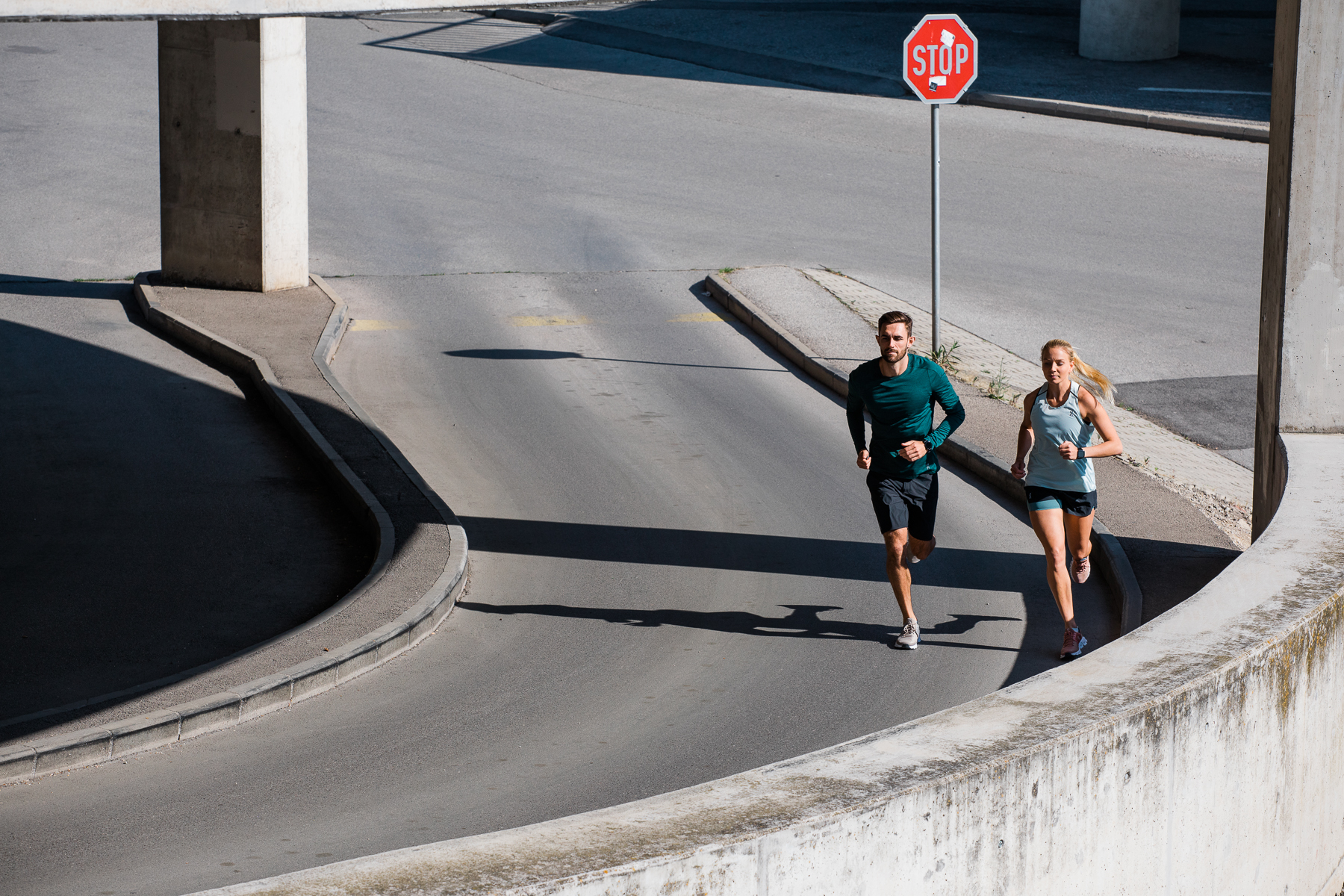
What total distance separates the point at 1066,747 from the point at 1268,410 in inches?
220

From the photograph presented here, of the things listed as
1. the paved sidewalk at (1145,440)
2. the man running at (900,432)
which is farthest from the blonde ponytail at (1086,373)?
the paved sidewalk at (1145,440)

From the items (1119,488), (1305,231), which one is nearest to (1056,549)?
(1305,231)

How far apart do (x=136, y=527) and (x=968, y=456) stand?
7208mm

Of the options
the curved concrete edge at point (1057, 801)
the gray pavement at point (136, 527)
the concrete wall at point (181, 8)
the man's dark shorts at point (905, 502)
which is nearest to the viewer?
the curved concrete edge at point (1057, 801)

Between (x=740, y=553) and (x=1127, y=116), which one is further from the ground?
(x=1127, y=116)

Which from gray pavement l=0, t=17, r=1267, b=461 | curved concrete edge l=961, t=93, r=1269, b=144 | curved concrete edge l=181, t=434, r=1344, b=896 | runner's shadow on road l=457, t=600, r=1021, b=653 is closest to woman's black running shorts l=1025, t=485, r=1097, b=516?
A: runner's shadow on road l=457, t=600, r=1021, b=653

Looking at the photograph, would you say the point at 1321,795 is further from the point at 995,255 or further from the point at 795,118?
the point at 795,118

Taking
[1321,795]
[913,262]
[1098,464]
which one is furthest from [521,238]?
[1321,795]

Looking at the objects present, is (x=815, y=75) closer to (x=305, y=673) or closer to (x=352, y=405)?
(x=352, y=405)

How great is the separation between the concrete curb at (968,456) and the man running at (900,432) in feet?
4.70

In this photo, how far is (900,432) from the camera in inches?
377

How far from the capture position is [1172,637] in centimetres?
603

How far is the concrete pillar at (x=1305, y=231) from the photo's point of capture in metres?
9.03

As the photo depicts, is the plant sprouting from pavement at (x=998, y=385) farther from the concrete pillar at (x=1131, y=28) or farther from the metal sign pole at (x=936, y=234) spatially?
the concrete pillar at (x=1131, y=28)
